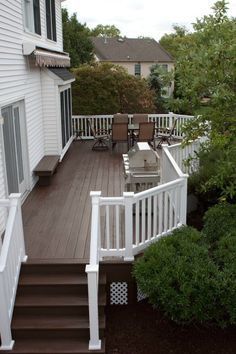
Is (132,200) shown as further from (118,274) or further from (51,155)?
(51,155)

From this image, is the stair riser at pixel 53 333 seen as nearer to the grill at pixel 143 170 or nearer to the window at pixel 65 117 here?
the grill at pixel 143 170

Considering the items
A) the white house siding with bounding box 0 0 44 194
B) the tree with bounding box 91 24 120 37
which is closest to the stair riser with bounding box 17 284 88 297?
the white house siding with bounding box 0 0 44 194

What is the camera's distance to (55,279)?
206 inches

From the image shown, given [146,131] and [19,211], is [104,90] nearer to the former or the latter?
[146,131]

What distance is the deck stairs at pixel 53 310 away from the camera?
4.68 meters

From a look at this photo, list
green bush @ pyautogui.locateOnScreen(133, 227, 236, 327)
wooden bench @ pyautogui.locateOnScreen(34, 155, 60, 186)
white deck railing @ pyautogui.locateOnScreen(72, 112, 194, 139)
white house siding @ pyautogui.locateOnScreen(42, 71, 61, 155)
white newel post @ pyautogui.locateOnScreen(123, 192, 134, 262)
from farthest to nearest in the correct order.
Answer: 1. white deck railing @ pyautogui.locateOnScreen(72, 112, 194, 139)
2. white house siding @ pyautogui.locateOnScreen(42, 71, 61, 155)
3. wooden bench @ pyautogui.locateOnScreen(34, 155, 60, 186)
4. white newel post @ pyautogui.locateOnScreen(123, 192, 134, 262)
5. green bush @ pyautogui.locateOnScreen(133, 227, 236, 327)

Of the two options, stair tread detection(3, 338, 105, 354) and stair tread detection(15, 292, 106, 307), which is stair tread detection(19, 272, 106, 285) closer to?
stair tread detection(15, 292, 106, 307)

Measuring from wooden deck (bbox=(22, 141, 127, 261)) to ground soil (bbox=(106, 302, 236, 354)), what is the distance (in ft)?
3.51

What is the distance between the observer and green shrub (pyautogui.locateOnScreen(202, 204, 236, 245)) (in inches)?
226

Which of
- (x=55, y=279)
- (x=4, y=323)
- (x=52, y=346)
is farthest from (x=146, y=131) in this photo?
(x=4, y=323)

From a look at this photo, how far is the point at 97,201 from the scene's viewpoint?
5.21 meters

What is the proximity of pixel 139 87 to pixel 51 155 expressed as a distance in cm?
829

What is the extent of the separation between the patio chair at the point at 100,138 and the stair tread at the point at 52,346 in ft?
28.7

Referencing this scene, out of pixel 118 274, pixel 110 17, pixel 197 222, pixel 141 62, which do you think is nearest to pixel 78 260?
pixel 118 274
